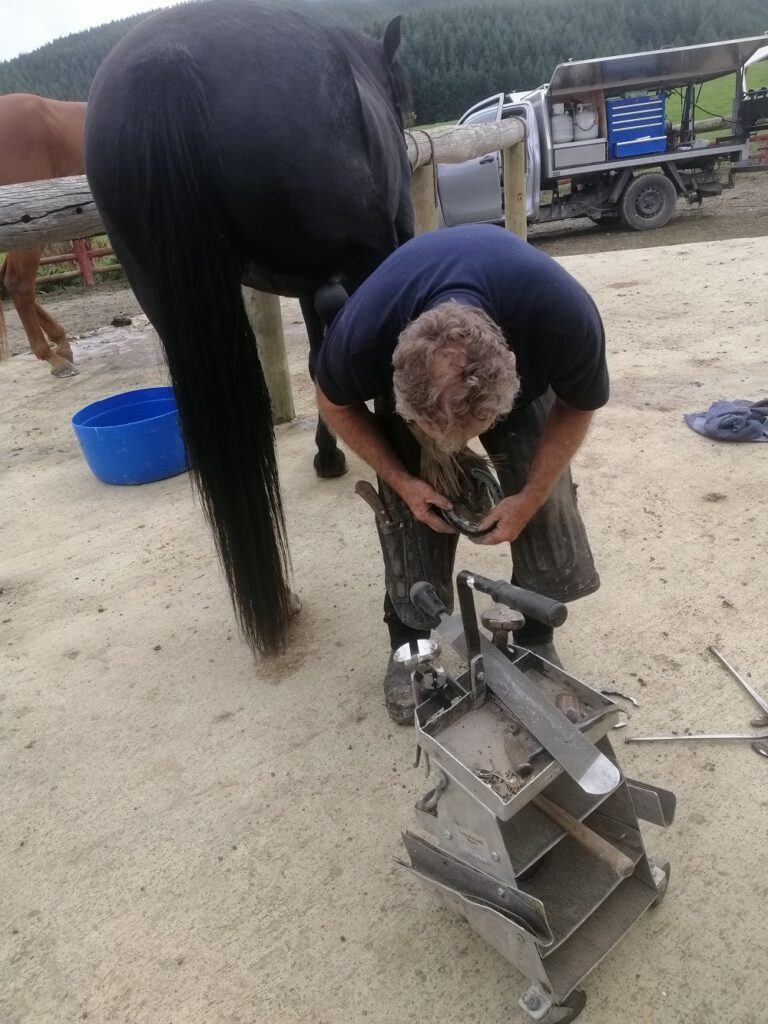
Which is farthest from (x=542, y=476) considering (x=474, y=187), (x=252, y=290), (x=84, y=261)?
(x=84, y=261)

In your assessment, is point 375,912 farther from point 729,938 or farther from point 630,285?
point 630,285

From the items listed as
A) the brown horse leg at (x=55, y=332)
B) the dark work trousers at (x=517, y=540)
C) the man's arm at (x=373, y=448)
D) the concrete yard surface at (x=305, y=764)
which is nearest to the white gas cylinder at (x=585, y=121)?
the brown horse leg at (x=55, y=332)

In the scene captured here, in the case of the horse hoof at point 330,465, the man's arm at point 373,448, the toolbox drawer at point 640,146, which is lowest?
the horse hoof at point 330,465

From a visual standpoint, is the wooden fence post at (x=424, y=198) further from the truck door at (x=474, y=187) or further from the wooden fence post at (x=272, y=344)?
the truck door at (x=474, y=187)

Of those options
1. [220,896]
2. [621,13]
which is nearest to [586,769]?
[220,896]

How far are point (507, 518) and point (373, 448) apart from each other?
0.31 meters

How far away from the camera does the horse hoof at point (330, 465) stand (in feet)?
9.36

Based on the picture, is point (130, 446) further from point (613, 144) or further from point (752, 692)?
point (613, 144)

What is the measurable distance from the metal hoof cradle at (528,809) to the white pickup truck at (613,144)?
8.41 m

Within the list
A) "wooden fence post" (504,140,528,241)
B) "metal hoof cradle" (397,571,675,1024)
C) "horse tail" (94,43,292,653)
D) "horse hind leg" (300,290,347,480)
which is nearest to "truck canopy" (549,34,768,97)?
"wooden fence post" (504,140,528,241)

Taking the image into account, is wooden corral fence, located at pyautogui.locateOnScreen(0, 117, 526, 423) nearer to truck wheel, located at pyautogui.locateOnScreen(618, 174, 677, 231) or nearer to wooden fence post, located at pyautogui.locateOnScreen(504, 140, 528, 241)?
wooden fence post, located at pyautogui.locateOnScreen(504, 140, 528, 241)

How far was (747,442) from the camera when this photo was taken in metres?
2.62

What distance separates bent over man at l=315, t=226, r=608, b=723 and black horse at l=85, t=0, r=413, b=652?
25cm

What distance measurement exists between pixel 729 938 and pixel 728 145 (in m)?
9.93
